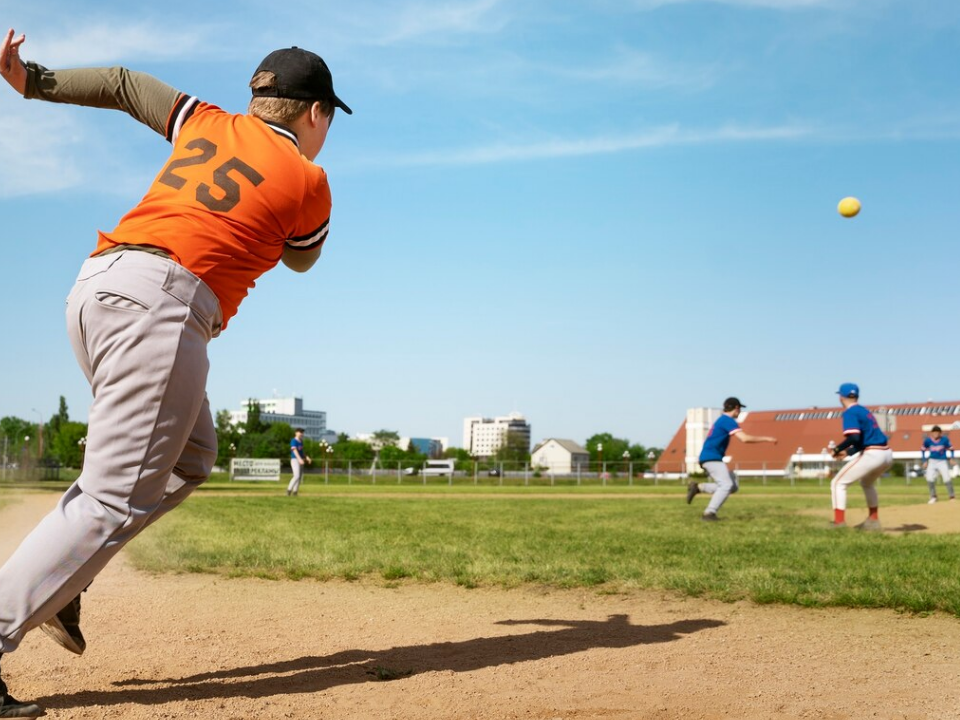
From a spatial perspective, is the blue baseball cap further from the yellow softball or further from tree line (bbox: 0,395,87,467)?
tree line (bbox: 0,395,87,467)

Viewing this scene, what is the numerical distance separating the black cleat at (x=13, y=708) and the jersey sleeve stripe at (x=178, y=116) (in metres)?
1.95

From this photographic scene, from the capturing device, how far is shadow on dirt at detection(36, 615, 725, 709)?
3479 mm

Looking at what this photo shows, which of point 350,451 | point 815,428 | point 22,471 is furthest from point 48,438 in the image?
point 815,428

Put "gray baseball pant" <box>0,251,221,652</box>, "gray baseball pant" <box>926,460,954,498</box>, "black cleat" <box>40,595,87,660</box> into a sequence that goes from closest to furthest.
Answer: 1. "gray baseball pant" <box>0,251,221,652</box>
2. "black cleat" <box>40,595,87,660</box>
3. "gray baseball pant" <box>926,460,954,498</box>

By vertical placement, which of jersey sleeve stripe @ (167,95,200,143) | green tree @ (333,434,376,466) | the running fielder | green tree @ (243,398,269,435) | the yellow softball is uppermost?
the yellow softball

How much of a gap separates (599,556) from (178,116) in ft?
20.2

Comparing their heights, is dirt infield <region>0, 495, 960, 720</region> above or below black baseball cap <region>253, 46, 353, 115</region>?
below

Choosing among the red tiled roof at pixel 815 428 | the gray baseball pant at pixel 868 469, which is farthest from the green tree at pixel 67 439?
the gray baseball pant at pixel 868 469

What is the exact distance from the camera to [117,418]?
2812 mm

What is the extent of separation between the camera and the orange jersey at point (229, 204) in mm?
2928

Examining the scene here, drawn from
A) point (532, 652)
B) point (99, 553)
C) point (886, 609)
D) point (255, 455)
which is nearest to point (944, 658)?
point (886, 609)

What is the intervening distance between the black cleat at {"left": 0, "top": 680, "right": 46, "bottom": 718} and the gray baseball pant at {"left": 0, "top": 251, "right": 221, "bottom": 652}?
204mm

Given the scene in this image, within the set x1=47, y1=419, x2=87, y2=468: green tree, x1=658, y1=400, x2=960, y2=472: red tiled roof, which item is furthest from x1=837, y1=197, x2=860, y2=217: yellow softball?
x1=47, y1=419, x2=87, y2=468: green tree

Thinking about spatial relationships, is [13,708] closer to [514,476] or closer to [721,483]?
[721,483]
